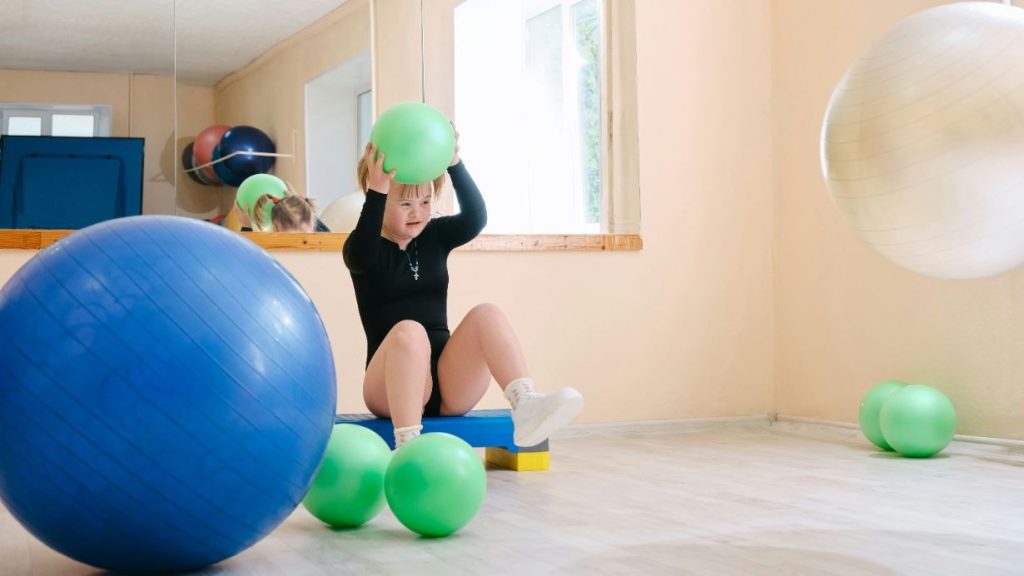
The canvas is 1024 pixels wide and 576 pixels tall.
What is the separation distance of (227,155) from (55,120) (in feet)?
1.86

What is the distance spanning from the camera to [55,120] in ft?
12.3

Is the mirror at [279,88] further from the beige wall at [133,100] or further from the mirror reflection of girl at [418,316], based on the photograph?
the mirror reflection of girl at [418,316]

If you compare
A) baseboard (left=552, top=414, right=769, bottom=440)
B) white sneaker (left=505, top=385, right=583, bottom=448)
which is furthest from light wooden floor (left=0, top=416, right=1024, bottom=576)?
baseboard (left=552, top=414, right=769, bottom=440)

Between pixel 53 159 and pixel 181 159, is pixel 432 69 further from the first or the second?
pixel 53 159

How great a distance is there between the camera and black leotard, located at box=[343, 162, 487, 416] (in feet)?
10.5

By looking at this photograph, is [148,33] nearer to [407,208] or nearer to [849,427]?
[407,208]

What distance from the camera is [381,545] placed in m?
2.22

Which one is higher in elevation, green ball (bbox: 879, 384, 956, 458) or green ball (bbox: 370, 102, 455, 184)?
green ball (bbox: 370, 102, 455, 184)

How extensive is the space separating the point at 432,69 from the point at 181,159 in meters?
1.05

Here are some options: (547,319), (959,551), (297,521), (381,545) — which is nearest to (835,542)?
(959,551)

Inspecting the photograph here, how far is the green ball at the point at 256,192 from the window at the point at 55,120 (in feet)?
1.59

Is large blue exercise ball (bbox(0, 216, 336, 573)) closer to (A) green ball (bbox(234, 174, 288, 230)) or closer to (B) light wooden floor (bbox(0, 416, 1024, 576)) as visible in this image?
(B) light wooden floor (bbox(0, 416, 1024, 576))

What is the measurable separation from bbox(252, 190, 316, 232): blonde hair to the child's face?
0.88 m

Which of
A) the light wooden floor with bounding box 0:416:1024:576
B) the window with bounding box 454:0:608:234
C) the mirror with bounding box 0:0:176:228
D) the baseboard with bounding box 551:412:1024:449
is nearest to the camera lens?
the light wooden floor with bounding box 0:416:1024:576
